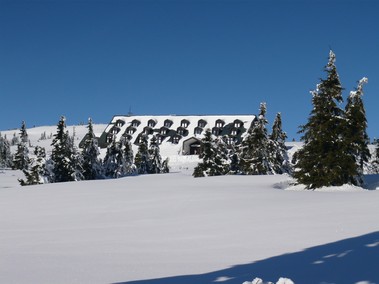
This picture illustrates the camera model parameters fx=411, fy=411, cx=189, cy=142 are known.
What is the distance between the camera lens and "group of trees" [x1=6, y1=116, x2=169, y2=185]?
50.2 metres

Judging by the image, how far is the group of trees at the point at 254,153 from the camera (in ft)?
162

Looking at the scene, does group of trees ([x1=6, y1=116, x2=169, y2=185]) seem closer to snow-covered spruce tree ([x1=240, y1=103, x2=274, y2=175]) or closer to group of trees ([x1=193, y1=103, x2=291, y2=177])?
group of trees ([x1=193, y1=103, x2=291, y2=177])

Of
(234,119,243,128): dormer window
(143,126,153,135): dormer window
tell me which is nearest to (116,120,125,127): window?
(143,126,153,135): dormer window

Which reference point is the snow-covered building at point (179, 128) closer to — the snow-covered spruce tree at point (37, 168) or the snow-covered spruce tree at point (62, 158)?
the snow-covered spruce tree at point (62, 158)

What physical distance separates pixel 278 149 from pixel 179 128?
55.4 metres

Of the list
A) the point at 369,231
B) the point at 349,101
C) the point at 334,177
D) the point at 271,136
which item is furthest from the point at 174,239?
the point at 271,136

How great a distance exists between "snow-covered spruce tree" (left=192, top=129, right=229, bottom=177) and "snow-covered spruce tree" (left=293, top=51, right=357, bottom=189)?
78.2ft

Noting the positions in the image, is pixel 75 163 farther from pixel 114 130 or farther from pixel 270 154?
pixel 114 130

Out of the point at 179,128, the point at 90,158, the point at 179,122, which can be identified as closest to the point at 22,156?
the point at 179,128

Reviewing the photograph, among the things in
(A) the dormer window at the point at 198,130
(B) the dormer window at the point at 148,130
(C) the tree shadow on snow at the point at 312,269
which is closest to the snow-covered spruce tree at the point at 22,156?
(B) the dormer window at the point at 148,130

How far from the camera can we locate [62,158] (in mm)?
50875

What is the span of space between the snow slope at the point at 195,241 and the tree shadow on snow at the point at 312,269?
18 mm

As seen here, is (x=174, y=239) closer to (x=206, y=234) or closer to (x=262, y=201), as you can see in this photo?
(x=206, y=234)

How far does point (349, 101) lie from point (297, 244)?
31.7 m
